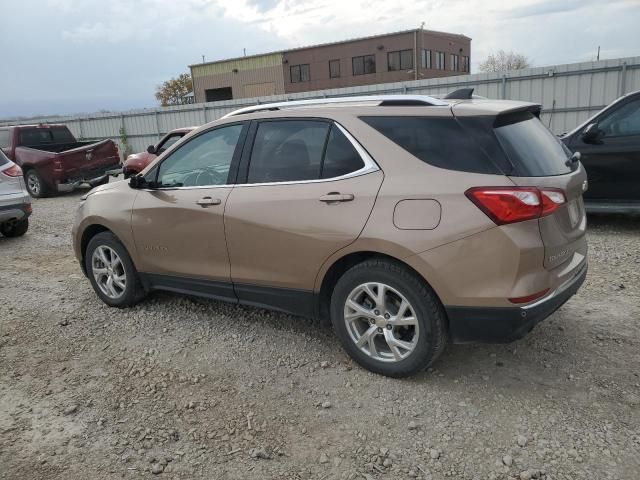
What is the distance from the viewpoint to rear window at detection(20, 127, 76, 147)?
13.8 m

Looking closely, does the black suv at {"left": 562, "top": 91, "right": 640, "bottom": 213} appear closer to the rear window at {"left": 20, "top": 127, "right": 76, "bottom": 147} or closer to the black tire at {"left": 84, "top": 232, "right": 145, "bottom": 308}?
the black tire at {"left": 84, "top": 232, "right": 145, "bottom": 308}

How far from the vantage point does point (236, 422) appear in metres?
3.20

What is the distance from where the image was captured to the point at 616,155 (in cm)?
688

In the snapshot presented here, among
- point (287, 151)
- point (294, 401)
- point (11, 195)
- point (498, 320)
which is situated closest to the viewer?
point (498, 320)

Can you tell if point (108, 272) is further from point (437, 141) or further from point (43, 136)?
point (43, 136)

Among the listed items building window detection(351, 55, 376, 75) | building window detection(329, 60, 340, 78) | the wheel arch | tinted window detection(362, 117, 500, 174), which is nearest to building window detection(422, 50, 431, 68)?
building window detection(351, 55, 376, 75)

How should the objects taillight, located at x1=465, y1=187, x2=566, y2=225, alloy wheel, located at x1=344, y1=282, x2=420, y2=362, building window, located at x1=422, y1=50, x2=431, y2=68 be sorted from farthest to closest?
1. building window, located at x1=422, y1=50, x2=431, y2=68
2. alloy wheel, located at x1=344, y1=282, x2=420, y2=362
3. taillight, located at x1=465, y1=187, x2=566, y2=225

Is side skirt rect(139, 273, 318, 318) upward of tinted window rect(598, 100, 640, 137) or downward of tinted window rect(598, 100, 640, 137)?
downward

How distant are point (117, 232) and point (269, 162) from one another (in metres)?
1.76

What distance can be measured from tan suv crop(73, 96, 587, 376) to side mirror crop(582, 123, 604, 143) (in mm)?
3725

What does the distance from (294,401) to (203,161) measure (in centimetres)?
205

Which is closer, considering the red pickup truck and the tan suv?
the tan suv

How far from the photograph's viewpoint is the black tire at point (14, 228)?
8617mm

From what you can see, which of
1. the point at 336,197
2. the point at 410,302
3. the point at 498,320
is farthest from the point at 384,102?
the point at 498,320
